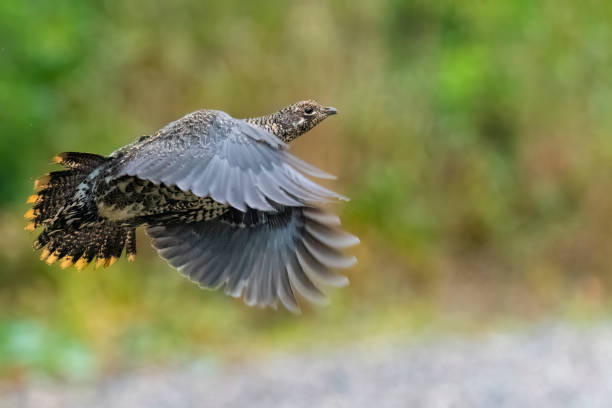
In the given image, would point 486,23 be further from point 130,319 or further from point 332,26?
point 130,319

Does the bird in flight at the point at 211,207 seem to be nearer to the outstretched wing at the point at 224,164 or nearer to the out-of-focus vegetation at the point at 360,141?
the outstretched wing at the point at 224,164

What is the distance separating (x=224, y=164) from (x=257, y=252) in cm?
88

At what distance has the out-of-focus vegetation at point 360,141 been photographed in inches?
328

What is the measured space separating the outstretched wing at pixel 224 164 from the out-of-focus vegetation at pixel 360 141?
171 inches

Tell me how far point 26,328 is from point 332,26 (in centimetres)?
442

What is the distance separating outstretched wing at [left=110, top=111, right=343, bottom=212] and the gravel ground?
401 centimetres

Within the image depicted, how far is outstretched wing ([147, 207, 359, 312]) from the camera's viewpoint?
13.9 ft

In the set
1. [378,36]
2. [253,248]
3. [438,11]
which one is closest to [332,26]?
[378,36]

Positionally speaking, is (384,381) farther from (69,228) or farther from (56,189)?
(56,189)

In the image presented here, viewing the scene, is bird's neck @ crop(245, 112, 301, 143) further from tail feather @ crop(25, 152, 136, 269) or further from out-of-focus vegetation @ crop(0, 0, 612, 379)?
out-of-focus vegetation @ crop(0, 0, 612, 379)

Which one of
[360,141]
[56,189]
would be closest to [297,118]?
[56,189]

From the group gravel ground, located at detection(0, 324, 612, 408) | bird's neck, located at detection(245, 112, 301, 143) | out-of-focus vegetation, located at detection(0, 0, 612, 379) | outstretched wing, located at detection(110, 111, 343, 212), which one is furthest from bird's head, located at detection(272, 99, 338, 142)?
out-of-focus vegetation, located at detection(0, 0, 612, 379)

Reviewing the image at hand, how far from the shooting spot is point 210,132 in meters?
3.69

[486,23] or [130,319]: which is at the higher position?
[486,23]
